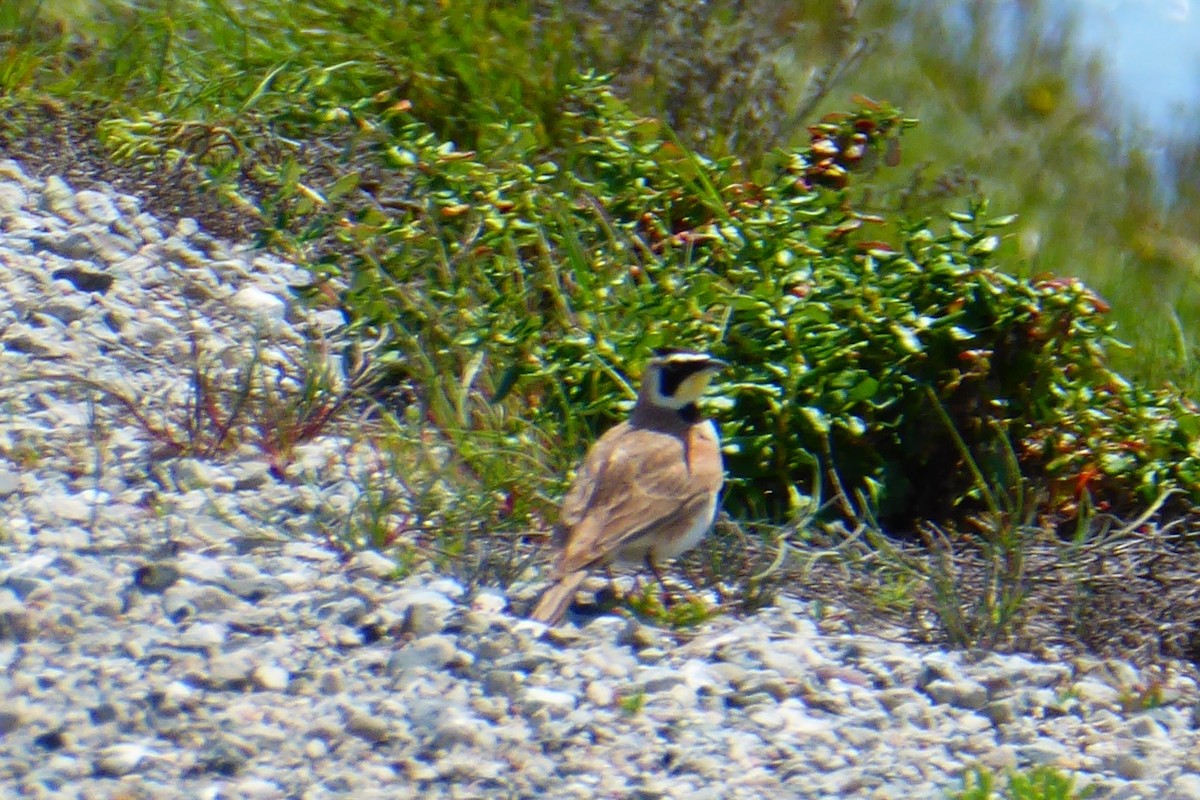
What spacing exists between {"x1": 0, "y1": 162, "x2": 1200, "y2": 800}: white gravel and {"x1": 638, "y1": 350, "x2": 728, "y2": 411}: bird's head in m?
0.80

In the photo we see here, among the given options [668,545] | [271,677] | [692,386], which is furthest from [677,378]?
[271,677]

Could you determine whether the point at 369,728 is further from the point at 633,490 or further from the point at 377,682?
the point at 633,490

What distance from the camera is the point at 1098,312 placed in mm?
5473

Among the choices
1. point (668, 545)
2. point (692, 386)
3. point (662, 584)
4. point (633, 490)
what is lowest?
point (662, 584)

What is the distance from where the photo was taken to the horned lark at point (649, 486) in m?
4.37

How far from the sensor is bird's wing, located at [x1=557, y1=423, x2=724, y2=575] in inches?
174

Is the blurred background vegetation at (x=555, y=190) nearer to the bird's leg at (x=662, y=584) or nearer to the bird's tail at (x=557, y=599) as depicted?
the bird's leg at (x=662, y=584)

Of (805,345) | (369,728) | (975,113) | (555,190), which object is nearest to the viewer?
(369,728)

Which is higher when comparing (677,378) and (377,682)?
(677,378)

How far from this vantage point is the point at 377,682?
3.85 metres

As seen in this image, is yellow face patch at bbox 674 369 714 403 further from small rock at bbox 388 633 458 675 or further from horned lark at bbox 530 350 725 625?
small rock at bbox 388 633 458 675

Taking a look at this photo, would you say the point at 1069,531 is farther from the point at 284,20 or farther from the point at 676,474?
the point at 284,20

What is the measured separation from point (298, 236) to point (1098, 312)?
2.82 metres

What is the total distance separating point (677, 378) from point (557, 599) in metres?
0.95
